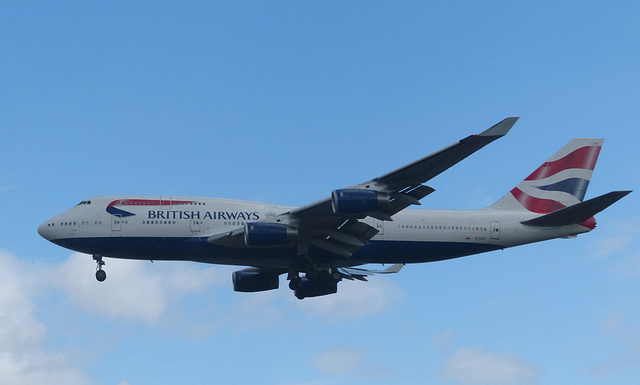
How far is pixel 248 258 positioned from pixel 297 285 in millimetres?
3598

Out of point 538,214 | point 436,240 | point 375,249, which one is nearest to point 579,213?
point 538,214

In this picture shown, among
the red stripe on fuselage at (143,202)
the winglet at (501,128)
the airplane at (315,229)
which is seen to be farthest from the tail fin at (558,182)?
the red stripe on fuselage at (143,202)

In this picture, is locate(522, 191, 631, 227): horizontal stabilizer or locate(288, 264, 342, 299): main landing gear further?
locate(288, 264, 342, 299): main landing gear

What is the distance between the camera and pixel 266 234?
38750 mm

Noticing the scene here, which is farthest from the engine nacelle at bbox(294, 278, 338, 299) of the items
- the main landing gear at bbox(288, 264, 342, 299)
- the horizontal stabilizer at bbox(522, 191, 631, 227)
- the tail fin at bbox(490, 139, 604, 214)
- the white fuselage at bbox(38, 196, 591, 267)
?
the horizontal stabilizer at bbox(522, 191, 631, 227)

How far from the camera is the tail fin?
45562 millimetres

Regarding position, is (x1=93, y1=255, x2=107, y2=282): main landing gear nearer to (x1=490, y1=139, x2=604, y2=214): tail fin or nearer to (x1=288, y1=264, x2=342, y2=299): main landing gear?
(x1=288, y1=264, x2=342, y2=299): main landing gear

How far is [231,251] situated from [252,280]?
6293 mm

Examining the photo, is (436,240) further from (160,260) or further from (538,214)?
(160,260)

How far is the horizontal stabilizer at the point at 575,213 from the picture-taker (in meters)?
38.8

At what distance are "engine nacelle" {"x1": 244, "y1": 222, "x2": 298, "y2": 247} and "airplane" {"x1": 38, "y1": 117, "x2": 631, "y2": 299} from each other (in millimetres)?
42

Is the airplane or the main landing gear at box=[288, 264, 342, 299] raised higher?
the airplane

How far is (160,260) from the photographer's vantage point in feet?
135

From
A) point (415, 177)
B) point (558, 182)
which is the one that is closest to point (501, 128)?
point (415, 177)
